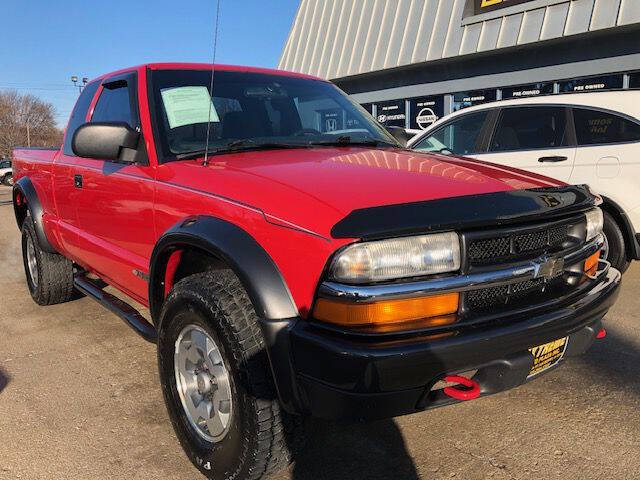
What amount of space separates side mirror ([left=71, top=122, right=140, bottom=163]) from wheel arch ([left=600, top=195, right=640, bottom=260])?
165 inches

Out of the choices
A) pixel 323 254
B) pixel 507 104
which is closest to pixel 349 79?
pixel 507 104

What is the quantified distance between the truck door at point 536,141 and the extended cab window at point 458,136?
0.21 m

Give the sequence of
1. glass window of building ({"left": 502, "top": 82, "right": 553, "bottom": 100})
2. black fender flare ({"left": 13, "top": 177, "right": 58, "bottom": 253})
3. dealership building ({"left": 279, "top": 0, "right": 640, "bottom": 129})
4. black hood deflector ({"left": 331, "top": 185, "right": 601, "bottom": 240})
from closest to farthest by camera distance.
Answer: black hood deflector ({"left": 331, "top": 185, "right": 601, "bottom": 240})
black fender flare ({"left": 13, "top": 177, "right": 58, "bottom": 253})
dealership building ({"left": 279, "top": 0, "right": 640, "bottom": 129})
glass window of building ({"left": 502, "top": 82, "right": 553, "bottom": 100})

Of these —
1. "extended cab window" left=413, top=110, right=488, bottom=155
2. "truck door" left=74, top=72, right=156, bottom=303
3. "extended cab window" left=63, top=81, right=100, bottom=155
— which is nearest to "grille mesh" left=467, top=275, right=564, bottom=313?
"truck door" left=74, top=72, right=156, bottom=303

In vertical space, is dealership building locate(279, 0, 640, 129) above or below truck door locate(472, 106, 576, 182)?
above

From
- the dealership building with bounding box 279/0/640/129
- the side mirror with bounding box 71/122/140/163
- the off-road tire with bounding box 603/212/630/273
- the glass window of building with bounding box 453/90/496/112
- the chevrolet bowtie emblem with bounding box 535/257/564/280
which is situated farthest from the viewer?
the glass window of building with bounding box 453/90/496/112

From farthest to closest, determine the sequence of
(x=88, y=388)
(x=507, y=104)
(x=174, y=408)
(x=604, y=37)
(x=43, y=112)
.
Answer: (x=43, y=112) < (x=604, y=37) < (x=507, y=104) < (x=88, y=388) < (x=174, y=408)

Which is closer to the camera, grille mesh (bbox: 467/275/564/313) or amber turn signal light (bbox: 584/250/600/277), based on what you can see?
grille mesh (bbox: 467/275/564/313)

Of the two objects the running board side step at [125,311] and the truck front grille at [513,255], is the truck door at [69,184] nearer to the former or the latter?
the running board side step at [125,311]

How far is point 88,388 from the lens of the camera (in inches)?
127

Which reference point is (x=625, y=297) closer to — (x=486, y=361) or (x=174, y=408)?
(x=486, y=361)

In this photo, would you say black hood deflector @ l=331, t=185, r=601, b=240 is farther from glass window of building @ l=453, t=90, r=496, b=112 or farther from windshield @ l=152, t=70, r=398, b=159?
glass window of building @ l=453, t=90, r=496, b=112

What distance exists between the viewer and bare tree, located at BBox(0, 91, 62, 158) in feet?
216

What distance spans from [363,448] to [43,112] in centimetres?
7686
